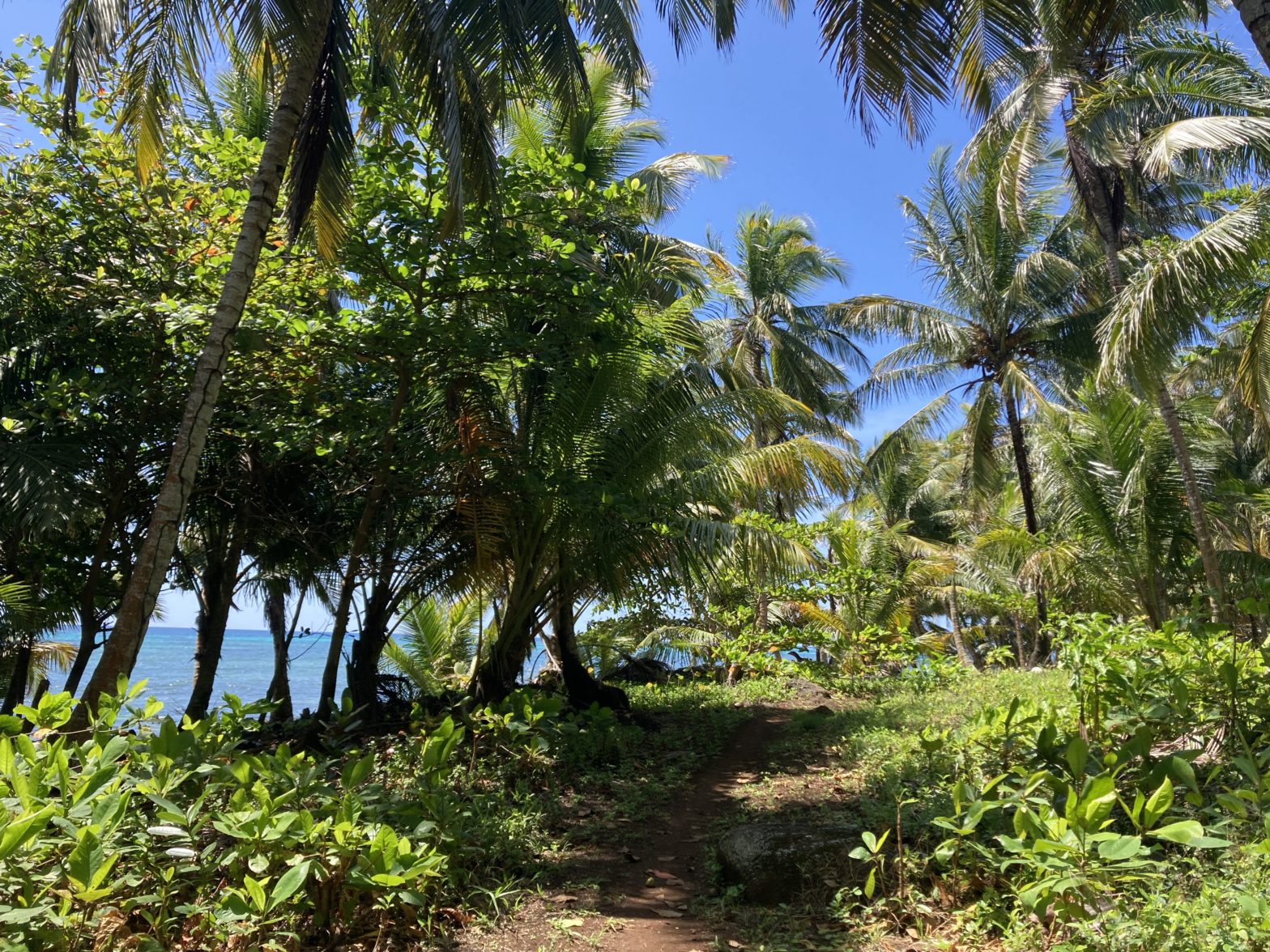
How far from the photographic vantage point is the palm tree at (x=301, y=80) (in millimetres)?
4629

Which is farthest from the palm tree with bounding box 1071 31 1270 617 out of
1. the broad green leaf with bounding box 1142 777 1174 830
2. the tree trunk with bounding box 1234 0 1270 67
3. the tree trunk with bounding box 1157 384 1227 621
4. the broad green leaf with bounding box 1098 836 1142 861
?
the broad green leaf with bounding box 1098 836 1142 861

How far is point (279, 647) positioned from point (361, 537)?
533 cm

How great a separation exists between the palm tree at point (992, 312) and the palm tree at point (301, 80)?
37.0 ft

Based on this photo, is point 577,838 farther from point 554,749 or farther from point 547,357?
point 547,357

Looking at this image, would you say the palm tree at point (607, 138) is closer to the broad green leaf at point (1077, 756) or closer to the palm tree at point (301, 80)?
the palm tree at point (301, 80)

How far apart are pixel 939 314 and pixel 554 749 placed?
14.3 m

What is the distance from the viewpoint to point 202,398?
464cm

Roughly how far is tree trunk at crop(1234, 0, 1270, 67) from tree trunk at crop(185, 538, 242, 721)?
8919 mm

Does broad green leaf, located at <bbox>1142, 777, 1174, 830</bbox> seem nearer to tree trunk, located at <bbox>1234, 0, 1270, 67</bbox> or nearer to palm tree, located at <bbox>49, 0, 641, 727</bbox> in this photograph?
tree trunk, located at <bbox>1234, 0, 1270, 67</bbox>

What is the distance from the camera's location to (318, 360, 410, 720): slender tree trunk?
642 cm

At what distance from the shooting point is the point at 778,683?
11.9 meters

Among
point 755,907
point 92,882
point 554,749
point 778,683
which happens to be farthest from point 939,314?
point 92,882

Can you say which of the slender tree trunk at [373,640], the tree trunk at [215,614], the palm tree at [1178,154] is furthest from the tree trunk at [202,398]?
the palm tree at [1178,154]

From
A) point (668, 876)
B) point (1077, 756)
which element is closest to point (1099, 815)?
point (1077, 756)
